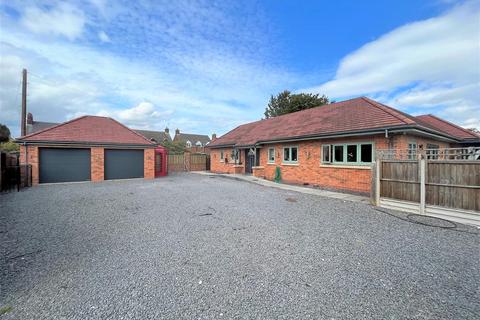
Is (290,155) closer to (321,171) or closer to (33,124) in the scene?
(321,171)

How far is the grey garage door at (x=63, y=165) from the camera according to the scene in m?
14.1

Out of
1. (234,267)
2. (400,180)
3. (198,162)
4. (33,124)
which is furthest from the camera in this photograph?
(33,124)

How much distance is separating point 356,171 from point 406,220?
4.20 meters

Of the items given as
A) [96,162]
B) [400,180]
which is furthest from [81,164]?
[400,180]

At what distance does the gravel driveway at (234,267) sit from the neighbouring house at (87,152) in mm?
9624

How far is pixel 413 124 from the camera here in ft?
27.4

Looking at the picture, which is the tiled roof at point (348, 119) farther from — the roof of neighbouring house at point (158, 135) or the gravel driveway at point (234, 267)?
the roof of neighbouring house at point (158, 135)

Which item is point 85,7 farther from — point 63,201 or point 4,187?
point 4,187

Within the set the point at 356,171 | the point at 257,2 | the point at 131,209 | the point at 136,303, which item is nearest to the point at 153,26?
the point at 257,2

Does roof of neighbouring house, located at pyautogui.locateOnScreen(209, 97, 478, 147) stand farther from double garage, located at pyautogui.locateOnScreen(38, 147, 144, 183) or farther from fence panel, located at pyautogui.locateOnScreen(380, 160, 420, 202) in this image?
double garage, located at pyautogui.locateOnScreen(38, 147, 144, 183)

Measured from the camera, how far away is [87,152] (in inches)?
602

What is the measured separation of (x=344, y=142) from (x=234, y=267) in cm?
937

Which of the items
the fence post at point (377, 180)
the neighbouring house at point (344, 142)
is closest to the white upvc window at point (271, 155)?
the neighbouring house at point (344, 142)

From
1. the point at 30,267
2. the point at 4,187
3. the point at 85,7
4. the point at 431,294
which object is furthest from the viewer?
the point at 4,187
